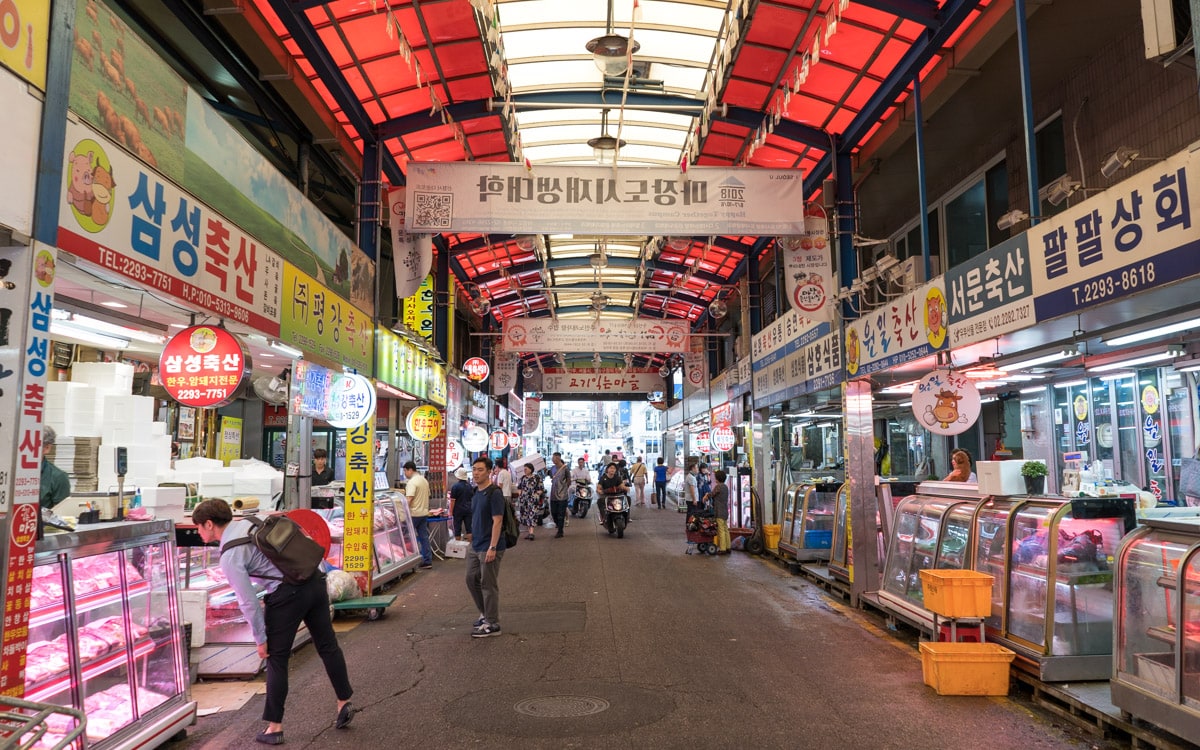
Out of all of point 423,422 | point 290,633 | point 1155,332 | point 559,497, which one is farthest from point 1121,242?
point 559,497

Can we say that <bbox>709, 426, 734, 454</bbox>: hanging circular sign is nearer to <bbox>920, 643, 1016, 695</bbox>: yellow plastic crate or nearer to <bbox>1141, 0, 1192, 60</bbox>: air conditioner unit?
<bbox>920, 643, 1016, 695</bbox>: yellow plastic crate

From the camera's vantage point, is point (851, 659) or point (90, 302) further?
point (851, 659)

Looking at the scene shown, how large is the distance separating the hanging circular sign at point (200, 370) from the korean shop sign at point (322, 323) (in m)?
2.24

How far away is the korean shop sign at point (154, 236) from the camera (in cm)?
457

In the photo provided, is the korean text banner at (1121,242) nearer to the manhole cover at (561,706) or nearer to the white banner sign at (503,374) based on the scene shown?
the manhole cover at (561,706)

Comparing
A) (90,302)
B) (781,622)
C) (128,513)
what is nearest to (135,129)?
(90,302)

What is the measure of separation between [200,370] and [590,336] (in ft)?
44.2

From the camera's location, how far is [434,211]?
9539mm

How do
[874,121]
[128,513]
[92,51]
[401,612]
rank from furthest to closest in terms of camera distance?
1. [874,121]
2. [401,612]
3. [128,513]
4. [92,51]

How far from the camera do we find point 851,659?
720 cm

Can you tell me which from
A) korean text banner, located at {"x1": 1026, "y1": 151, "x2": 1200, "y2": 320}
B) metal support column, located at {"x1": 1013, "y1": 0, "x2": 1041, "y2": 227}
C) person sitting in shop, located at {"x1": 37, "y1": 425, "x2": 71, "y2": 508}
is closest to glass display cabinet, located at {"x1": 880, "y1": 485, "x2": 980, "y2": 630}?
korean text banner, located at {"x1": 1026, "y1": 151, "x2": 1200, "y2": 320}

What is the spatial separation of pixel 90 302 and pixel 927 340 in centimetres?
775

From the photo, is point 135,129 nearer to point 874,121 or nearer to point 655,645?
point 655,645

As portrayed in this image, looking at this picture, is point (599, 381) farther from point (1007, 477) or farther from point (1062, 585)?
point (1062, 585)
